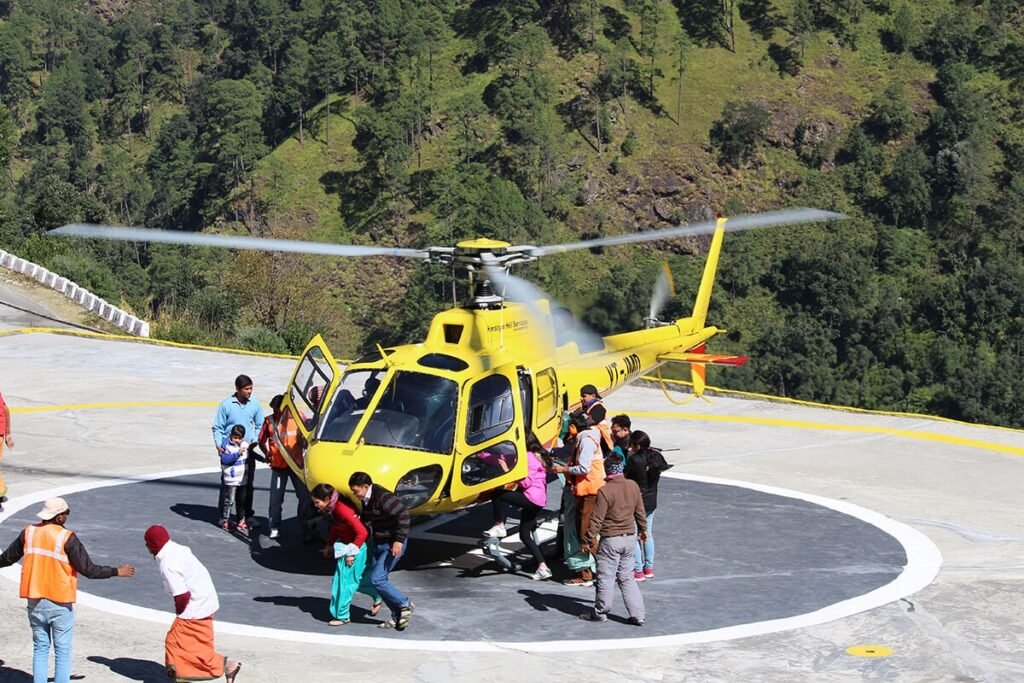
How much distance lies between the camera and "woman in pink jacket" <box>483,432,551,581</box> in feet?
49.8

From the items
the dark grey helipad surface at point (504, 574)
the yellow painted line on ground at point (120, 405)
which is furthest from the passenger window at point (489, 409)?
the yellow painted line on ground at point (120, 405)

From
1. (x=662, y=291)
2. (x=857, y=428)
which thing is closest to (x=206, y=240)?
(x=662, y=291)

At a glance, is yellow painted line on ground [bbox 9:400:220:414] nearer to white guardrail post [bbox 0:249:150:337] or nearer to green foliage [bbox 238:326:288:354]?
white guardrail post [bbox 0:249:150:337]

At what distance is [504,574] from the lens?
15406 mm

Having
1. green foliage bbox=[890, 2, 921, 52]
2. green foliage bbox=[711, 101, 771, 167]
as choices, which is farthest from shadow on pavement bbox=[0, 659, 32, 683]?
green foliage bbox=[890, 2, 921, 52]

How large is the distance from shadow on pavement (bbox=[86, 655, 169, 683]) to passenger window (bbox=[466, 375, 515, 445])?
14.5 feet

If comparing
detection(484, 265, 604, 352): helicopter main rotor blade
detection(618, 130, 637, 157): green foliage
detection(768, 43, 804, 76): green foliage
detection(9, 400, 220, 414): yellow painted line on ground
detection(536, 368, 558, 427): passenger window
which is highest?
detection(768, 43, 804, 76): green foliage

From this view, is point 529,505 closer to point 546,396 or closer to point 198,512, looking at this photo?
point 546,396

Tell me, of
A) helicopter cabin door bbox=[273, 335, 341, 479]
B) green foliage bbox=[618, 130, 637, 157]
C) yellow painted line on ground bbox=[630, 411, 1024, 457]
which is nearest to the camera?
helicopter cabin door bbox=[273, 335, 341, 479]

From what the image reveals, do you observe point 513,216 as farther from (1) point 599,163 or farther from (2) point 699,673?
(2) point 699,673

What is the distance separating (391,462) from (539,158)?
108022 mm

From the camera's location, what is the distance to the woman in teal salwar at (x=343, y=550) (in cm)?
1314

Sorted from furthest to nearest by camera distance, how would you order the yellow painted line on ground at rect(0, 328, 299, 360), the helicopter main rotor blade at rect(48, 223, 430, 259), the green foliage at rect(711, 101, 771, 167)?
1. the green foliage at rect(711, 101, 771, 167)
2. the yellow painted line on ground at rect(0, 328, 299, 360)
3. the helicopter main rotor blade at rect(48, 223, 430, 259)

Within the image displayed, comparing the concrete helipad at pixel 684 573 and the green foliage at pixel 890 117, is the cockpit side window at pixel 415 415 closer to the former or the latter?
the concrete helipad at pixel 684 573
